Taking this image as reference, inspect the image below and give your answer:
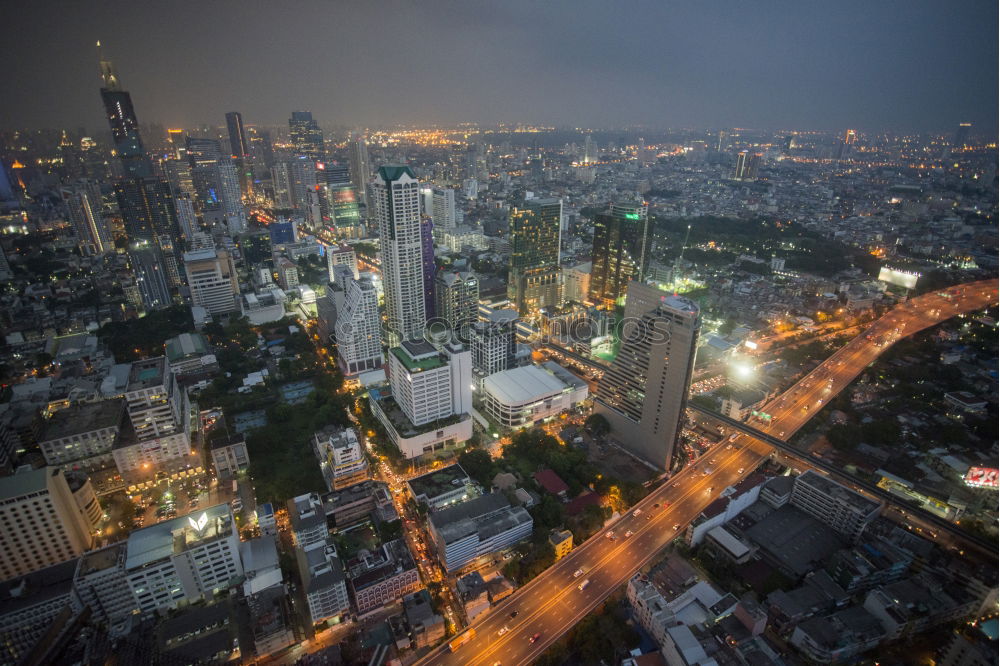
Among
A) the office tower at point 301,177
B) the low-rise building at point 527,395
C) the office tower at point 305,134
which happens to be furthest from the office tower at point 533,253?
the office tower at point 305,134

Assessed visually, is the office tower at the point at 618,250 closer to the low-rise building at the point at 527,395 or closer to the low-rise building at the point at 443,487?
the low-rise building at the point at 527,395

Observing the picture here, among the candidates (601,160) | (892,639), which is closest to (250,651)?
(892,639)

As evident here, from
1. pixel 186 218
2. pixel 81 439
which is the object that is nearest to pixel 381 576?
pixel 81 439

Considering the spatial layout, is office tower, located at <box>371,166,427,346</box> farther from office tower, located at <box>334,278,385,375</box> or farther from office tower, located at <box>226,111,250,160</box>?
office tower, located at <box>226,111,250,160</box>

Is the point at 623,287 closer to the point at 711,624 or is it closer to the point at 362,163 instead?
the point at 711,624

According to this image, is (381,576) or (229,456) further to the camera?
(229,456)

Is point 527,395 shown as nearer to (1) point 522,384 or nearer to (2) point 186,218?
(1) point 522,384
